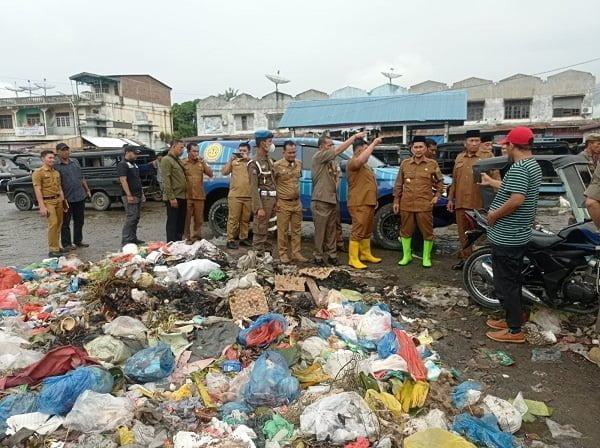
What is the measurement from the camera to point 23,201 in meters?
14.0

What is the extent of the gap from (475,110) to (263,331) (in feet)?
99.1

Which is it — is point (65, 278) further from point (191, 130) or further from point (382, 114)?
point (191, 130)

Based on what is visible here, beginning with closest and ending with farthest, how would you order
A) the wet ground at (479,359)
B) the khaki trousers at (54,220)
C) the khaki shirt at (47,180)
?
the wet ground at (479,359)
the khaki shirt at (47,180)
the khaki trousers at (54,220)

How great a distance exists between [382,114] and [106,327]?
20445 millimetres

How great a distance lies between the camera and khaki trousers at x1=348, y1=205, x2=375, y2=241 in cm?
638

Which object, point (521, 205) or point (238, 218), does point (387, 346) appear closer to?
point (521, 205)

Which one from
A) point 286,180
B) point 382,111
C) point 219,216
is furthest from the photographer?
point 382,111

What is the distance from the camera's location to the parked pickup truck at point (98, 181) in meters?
13.3

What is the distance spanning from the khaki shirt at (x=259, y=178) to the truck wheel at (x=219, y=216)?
6.35ft

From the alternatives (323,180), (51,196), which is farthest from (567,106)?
(51,196)

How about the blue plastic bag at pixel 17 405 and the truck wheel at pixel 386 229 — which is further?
the truck wheel at pixel 386 229

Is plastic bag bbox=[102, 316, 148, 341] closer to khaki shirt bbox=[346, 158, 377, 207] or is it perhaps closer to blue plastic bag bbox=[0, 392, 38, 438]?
blue plastic bag bbox=[0, 392, 38, 438]

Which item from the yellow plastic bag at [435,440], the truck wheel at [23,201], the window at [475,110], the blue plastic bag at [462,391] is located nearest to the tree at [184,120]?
the window at [475,110]

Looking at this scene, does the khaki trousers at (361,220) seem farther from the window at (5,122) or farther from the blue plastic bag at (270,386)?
the window at (5,122)
